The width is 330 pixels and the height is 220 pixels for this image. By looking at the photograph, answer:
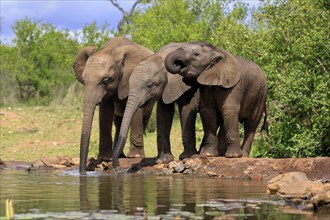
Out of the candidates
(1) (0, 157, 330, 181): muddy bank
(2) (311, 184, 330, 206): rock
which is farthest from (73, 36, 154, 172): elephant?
(2) (311, 184, 330, 206): rock

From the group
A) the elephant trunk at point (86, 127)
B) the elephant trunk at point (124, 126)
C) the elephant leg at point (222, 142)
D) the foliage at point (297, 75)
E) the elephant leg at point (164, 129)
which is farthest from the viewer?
the foliage at point (297, 75)

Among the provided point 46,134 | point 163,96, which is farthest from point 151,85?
point 46,134

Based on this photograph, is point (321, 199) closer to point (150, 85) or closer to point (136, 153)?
point (150, 85)

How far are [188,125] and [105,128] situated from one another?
5.89 ft

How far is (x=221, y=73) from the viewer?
14.4 m

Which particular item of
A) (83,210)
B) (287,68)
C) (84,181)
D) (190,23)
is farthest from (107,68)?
(190,23)

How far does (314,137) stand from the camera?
16.6 metres

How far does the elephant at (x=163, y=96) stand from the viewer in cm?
1395

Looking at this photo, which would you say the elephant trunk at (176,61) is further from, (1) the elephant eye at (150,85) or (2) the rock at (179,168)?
(2) the rock at (179,168)

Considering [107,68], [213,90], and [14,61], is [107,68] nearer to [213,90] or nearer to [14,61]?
[213,90]

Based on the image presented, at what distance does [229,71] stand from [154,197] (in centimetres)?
466

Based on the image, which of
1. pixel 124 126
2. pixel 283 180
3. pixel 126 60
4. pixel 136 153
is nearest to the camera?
pixel 283 180

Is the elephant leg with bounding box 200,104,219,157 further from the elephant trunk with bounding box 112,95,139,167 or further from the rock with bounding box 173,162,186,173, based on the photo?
the elephant trunk with bounding box 112,95,139,167

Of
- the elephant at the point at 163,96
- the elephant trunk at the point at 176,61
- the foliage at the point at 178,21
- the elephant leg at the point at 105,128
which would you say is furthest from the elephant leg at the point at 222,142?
the foliage at the point at 178,21
